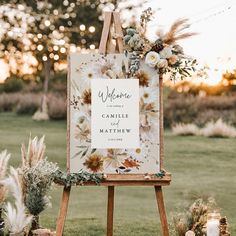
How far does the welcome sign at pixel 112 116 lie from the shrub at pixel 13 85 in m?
12.0

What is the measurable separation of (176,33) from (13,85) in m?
12.2

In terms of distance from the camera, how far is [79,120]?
13.6ft

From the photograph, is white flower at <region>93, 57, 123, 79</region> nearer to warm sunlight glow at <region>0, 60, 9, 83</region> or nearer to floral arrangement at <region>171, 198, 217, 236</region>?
floral arrangement at <region>171, 198, 217, 236</region>

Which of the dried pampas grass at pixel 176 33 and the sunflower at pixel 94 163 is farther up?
the dried pampas grass at pixel 176 33

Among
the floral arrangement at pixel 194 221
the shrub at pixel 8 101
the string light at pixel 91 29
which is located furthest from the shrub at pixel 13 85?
the floral arrangement at pixel 194 221

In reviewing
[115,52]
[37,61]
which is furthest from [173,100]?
[115,52]

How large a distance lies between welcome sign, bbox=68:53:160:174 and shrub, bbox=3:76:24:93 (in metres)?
12.0

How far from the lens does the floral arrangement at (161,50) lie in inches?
163

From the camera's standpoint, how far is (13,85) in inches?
634

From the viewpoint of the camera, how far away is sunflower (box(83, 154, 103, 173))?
4.13 meters

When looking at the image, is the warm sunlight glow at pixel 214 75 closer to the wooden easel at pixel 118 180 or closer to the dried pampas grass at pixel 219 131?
the dried pampas grass at pixel 219 131

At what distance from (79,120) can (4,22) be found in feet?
32.4

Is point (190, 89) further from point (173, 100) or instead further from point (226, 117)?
point (226, 117)

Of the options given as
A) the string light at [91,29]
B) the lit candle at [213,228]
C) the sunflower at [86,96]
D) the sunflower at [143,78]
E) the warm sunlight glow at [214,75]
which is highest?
the string light at [91,29]
